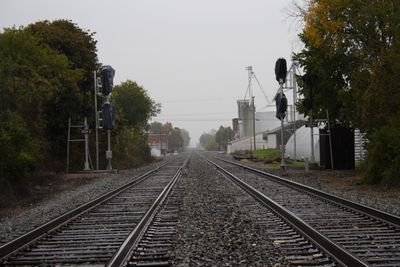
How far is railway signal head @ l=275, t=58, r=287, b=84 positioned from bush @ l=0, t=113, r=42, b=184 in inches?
592

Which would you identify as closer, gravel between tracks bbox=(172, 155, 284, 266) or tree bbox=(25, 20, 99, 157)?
gravel between tracks bbox=(172, 155, 284, 266)

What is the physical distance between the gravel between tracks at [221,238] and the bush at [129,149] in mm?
30303

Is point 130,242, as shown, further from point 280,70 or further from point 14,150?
point 280,70

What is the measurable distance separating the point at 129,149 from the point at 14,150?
117 feet

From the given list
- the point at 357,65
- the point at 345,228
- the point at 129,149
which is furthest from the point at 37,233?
the point at 129,149

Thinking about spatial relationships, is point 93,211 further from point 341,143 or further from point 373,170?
point 341,143

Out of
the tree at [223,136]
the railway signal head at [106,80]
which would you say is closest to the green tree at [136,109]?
the railway signal head at [106,80]

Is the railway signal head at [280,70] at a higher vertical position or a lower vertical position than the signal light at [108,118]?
higher

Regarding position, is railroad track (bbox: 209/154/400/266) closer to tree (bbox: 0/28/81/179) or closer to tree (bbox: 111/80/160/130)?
tree (bbox: 0/28/81/179)

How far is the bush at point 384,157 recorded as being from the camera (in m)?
17.5

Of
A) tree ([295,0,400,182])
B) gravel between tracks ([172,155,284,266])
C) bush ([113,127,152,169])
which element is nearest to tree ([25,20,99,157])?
bush ([113,127,152,169])

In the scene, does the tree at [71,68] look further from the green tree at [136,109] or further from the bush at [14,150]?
the green tree at [136,109]

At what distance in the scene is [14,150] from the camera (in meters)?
18.9

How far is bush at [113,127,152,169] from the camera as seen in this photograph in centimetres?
4500
